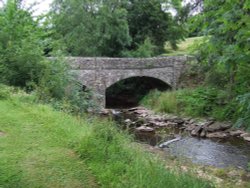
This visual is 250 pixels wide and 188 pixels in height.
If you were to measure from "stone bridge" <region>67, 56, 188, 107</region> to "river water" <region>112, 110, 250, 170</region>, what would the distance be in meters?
6.37

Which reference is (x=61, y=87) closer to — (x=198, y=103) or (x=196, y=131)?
(x=196, y=131)

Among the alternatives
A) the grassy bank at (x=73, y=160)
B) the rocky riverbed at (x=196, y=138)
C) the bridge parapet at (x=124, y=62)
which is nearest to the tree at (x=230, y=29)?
the grassy bank at (x=73, y=160)

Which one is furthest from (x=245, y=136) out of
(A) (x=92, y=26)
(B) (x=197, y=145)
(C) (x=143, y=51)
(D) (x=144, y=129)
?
(A) (x=92, y=26)

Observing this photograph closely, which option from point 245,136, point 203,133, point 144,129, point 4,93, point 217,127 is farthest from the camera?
point 217,127

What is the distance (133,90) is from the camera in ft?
79.7

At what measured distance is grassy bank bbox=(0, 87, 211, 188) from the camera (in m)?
4.12

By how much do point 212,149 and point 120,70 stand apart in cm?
925

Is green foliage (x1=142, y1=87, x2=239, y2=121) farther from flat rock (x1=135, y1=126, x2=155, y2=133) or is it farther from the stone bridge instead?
flat rock (x1=135, y1=126, x2=155, y2=133)

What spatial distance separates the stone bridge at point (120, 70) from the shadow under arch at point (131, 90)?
0.86 m

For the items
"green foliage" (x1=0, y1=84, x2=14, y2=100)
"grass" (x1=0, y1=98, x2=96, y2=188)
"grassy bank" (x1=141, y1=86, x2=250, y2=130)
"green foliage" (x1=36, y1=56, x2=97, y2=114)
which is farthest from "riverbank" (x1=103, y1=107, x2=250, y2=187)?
"green foliage" (x1=0, y1=84, x2=14, y2=100)

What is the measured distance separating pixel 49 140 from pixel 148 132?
28.1 ft

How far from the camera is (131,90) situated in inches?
962

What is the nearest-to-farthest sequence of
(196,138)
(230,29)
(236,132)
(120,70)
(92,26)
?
1. (230,29)
2. (196,138)
3. (236,132)
4. (120,70)
5. (92,26)

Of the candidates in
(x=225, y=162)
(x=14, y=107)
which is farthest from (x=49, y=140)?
(x=225, y=162)
